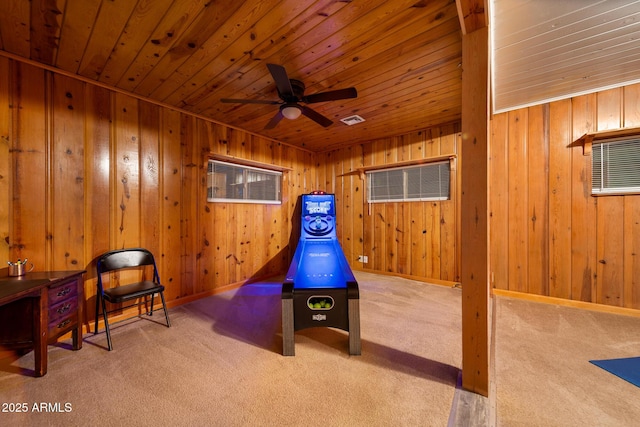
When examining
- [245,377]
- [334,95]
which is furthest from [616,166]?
[245,377]

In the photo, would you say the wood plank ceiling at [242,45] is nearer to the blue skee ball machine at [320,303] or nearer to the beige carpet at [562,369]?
the blue skee ball machine at [320,303]

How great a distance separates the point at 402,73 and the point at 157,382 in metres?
3.21

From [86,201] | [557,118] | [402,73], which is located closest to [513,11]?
[402,73]

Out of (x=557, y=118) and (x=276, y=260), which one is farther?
(x=276, y=260)

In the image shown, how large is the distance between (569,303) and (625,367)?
132 centimetres

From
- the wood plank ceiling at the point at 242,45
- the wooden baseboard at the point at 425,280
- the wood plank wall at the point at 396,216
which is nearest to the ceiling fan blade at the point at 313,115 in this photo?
the wood plank ceiling at the point at 242,45

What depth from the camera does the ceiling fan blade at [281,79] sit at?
1696mm

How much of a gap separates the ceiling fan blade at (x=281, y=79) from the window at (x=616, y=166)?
11.5 feet

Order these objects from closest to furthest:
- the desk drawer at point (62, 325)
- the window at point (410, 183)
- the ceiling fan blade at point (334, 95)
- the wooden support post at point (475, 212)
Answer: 1. the wooden support post at point (475, 212)
2. the desk drawer at point (62, 325)
3. the ceiling fan blade at point (334, 95)
4. the window at point (410, 183)

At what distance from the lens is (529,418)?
128cm

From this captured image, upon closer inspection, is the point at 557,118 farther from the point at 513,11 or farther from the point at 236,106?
the point at 236,106

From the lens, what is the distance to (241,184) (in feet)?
12.2

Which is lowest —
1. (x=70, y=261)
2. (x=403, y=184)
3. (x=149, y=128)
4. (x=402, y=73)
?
(x=70, y=261)

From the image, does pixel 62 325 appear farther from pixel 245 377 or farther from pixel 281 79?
pixel 281 79
